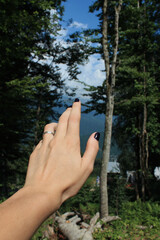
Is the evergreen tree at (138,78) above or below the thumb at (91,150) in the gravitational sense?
above

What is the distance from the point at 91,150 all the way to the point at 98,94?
11.3 meters

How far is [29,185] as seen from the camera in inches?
35.9

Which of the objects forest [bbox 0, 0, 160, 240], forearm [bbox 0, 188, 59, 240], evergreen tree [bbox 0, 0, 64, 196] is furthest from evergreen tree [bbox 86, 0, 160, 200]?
forearm [bbox 0, 188, 59, 240]

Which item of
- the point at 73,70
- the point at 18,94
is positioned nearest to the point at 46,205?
the point at 18,94

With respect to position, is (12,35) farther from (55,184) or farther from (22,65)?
(55,184)

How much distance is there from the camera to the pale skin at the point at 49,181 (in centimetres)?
67

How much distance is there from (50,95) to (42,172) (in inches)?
620

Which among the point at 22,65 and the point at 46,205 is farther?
the point at 22,65

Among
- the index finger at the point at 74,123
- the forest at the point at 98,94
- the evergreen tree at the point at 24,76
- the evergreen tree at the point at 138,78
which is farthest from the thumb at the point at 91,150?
the evergreen tree at the point at 138,78

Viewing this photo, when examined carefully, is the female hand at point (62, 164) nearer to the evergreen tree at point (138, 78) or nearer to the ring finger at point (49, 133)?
the ring finger at point (49, 133)

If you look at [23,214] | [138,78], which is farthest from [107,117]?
[23,214]

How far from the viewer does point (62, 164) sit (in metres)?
0.96

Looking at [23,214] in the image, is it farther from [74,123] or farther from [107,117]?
[107,117]

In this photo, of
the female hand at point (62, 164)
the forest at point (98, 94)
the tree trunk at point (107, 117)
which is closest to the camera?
the female hand at point (62, 164)
